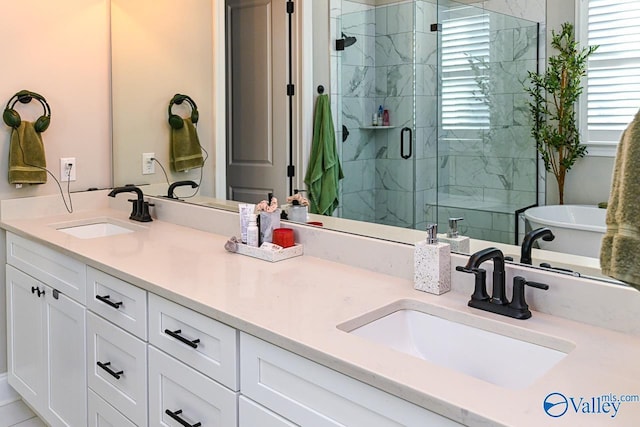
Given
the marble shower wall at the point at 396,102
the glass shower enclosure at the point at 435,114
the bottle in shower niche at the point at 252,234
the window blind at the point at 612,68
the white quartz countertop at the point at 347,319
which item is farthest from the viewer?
the bottle in shower niche at the point at 252,234

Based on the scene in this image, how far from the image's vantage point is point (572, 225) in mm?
1355

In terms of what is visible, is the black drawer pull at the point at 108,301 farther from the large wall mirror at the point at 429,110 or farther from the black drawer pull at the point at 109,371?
the large wall mirror at the point at 429,110

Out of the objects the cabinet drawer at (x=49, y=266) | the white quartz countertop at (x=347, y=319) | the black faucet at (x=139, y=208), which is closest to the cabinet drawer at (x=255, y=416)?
the white quartz countertop at (x=347, y=319)

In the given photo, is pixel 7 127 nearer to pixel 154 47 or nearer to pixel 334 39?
pixel 154 47

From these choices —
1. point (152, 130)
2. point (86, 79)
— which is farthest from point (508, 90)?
point (86, 79)

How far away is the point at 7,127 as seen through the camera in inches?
105

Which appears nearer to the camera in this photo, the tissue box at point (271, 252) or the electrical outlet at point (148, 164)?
the tissue box at point (271, 252)

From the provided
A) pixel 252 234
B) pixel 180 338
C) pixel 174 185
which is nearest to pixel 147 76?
pixel 174 185

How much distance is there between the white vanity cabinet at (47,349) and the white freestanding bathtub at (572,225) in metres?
1.58

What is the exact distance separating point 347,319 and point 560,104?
2.25ft

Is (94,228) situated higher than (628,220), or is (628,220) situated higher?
(628,220)

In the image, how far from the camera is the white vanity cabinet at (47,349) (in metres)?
2.19

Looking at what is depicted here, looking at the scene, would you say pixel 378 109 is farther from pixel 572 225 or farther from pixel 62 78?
pixel 62 78

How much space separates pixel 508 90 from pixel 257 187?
1127 mm
